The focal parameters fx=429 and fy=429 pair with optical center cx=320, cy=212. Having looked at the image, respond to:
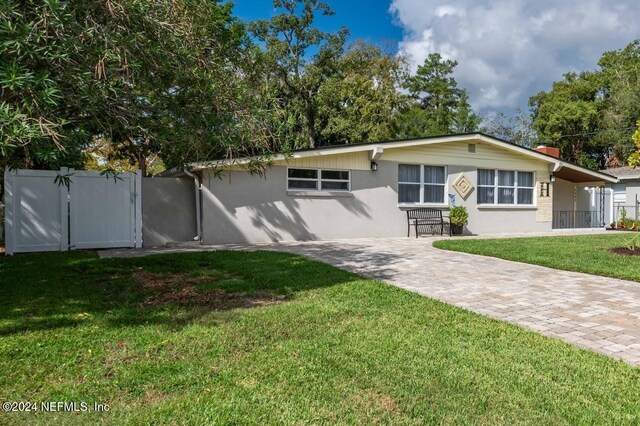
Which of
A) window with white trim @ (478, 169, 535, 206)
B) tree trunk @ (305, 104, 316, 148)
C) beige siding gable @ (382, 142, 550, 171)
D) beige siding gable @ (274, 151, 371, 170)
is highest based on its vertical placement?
tree trunk @ (305, 104, 316, 148)

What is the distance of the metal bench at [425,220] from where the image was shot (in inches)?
590

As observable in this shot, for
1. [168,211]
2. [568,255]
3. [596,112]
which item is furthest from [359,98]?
[596,112]

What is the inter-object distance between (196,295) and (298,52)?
23424mm

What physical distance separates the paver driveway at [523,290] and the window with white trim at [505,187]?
282 inches

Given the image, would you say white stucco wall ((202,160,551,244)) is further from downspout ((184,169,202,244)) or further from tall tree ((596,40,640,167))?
tall tree ((596,40,640,167))

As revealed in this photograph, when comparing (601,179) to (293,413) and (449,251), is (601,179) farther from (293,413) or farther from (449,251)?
(293,413)

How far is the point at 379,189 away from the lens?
47.3 feet

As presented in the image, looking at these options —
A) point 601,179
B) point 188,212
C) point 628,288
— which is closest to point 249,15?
point 188,212

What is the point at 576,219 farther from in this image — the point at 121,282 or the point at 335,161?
the point at 121,282

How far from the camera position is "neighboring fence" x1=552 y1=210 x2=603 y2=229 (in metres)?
19.9

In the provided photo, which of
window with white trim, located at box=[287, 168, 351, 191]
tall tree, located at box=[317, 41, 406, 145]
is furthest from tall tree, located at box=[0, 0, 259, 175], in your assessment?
tall tree, located at box=[317, 41, 406, 145]

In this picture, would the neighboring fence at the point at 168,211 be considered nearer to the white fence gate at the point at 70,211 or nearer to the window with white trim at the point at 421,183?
the white fence gate at the point at 70,211

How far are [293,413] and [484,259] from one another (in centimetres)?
769

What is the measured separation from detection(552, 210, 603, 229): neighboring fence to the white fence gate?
58.8 ft
